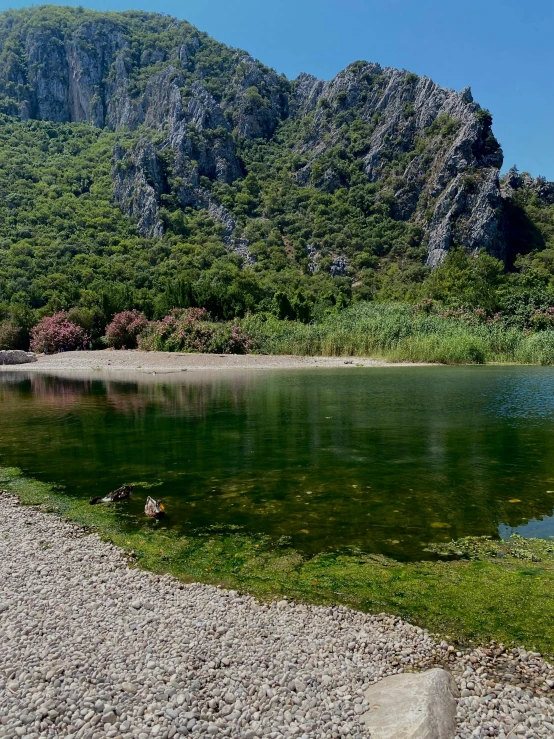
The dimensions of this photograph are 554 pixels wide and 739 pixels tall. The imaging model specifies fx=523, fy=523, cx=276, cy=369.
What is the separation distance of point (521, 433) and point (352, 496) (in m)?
6.48

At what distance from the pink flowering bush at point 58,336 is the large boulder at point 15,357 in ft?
8.84

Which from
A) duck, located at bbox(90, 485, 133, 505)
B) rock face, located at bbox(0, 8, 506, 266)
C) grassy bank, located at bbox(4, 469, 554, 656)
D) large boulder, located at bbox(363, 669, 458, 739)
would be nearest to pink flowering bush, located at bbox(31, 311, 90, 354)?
duck, located at bbox(90, 485, 133, 505)

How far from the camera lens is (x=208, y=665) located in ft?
13.8

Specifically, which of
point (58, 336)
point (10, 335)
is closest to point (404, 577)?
point (58, 336)

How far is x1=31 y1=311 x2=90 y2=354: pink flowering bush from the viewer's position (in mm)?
47156

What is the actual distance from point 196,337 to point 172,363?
4.73 m

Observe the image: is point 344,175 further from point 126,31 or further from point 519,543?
point 519,543

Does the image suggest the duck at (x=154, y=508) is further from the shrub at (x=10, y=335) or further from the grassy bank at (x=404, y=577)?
the shrub at (x=10, y=335)

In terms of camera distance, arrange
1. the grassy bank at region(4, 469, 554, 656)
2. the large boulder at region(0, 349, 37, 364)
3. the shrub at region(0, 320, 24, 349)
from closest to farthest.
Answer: the grassy bank at region(4, 469, 554, 656) → the large boulder at region(0, 349, 37, 364) → the shrub at region(0, 320, 24, 349)

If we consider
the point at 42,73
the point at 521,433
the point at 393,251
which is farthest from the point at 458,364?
the point at 42,73

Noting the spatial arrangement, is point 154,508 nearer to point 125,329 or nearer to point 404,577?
point 404,577

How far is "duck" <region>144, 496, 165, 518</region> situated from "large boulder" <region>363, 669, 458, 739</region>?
4512mm

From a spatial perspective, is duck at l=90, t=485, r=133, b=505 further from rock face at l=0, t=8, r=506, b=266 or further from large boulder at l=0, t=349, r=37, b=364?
rock face at l=0, t=8, r=506, b=266

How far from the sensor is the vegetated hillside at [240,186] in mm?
71062
